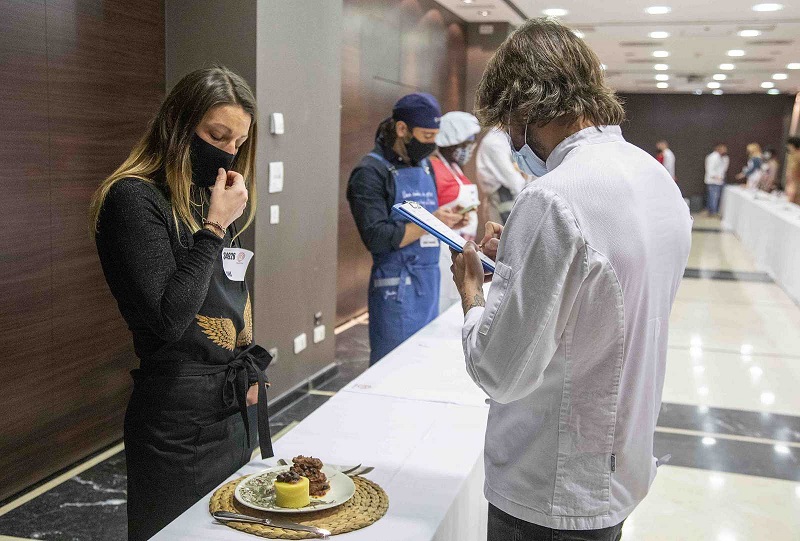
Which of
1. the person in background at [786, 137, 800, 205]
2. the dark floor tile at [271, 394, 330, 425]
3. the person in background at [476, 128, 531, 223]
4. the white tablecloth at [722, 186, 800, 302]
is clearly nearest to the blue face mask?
the dark floor tile at [271, 394, 330, 425]

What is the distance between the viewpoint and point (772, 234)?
9836mm

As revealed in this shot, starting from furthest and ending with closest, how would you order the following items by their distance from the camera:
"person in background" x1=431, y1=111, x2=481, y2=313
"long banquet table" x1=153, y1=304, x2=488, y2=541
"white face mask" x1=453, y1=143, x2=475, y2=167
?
1. "white face mask" x1=453, y1=143, x2=475, y2=167
2. "person in background" x1=431, y1=111, x2=481, y2=313
3. "long banquet table" x1=153, y1=304, x2=488, y2=541

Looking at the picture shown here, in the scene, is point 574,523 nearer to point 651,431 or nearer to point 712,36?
point 651,431

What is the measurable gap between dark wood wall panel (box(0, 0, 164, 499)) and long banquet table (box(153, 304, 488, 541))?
144 cm

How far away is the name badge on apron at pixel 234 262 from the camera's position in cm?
177

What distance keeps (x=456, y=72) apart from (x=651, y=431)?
881 cm

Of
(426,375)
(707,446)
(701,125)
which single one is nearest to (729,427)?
(707,446)

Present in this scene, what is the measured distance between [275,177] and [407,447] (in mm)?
2482

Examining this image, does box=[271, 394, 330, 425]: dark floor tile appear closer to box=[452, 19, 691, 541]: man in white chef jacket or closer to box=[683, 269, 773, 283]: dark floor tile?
box=[452, 19, 691, 541]: man in white chef jacket

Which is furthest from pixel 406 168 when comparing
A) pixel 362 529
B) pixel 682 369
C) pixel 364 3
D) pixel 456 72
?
pixel 456 72

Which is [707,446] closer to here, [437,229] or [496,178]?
[496,178]

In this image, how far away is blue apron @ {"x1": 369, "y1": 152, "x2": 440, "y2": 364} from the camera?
11.0 ft

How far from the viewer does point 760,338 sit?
6449mm

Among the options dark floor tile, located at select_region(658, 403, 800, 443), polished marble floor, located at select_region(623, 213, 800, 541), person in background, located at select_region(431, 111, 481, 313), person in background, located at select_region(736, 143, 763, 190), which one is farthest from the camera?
person in background, located at select_region(736, 143, 763, 190)
